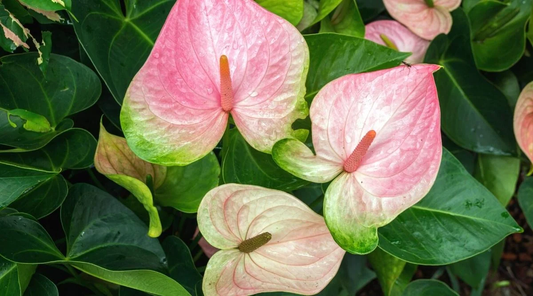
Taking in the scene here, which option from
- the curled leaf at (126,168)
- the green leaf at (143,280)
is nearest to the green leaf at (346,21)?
the curled leaf at (126,168)

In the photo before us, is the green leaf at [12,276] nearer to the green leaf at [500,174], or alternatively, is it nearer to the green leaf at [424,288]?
the green leaf at [424,288]

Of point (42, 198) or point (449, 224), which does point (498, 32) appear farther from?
point (42, 198)

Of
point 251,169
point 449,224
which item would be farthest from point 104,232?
point 449,224

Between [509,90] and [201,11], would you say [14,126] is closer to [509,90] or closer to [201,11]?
[201,11]

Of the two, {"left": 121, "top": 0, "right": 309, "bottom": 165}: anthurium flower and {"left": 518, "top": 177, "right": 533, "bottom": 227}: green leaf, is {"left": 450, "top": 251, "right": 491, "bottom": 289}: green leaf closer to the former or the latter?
{"left": 518, "top": 177, "right": 533, "bottom": 227}: green leaf

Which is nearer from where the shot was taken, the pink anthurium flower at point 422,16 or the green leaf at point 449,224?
the green leaf at point 449,224

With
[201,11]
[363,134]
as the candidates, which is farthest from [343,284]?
[201,11]
